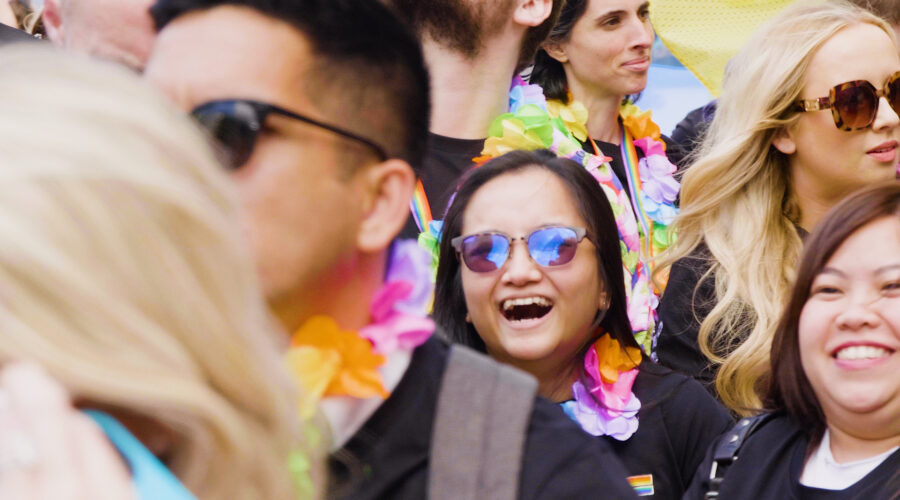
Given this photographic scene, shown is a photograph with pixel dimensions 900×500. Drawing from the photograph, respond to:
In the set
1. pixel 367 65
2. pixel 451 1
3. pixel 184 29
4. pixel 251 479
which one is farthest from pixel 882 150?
pixel 251 479

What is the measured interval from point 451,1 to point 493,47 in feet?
0.76

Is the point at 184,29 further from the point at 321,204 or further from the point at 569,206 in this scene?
the point at 569,206

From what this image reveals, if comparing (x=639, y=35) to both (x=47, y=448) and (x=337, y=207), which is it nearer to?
(x=337, y=207)

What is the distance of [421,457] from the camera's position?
1547 mm

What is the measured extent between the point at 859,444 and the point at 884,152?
1.35 m

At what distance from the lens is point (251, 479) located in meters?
1.06

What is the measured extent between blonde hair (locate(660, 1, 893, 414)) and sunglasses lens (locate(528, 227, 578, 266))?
625mm

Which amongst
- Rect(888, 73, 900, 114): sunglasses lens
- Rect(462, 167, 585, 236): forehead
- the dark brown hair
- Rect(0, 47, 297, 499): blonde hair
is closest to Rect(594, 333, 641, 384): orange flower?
Rect(462, 167, 585, 236): forehead

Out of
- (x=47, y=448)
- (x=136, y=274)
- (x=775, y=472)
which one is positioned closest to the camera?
(x=47, y=448)

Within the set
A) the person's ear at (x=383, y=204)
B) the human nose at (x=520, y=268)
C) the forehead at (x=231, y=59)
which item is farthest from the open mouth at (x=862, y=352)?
the forehead at (x=231, y=59)

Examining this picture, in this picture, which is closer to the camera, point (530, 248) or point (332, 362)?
point (332, 362)

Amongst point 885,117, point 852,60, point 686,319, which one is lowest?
point 686,319

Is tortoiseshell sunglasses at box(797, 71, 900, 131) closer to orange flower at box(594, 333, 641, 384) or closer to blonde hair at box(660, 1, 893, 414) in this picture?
blonde hair at box(660, 1, 893, 414)

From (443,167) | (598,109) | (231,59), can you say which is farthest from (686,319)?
(231,59)
